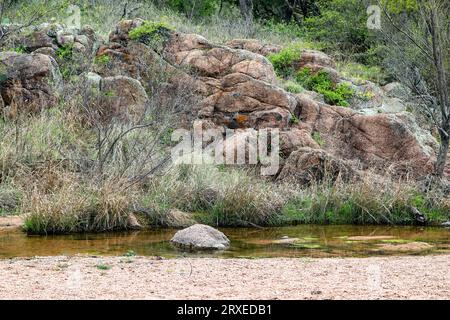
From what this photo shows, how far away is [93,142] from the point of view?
1574cm

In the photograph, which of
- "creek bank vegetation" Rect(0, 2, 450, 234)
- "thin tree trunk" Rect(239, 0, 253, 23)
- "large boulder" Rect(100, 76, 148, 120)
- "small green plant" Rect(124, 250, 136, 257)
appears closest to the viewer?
"small green plant" Rect(124, 250, 136, 257)

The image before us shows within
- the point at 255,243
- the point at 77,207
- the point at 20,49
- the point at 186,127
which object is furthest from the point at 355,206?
the point at 20,49

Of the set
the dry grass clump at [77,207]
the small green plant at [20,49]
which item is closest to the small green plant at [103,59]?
the small green plant at [20,49]

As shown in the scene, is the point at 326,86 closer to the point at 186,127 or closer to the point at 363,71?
the point at 186,127

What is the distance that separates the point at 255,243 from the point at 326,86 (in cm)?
998

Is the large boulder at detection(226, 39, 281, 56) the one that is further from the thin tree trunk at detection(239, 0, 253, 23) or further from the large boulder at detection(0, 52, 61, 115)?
the large boulder at detection(0, 52, 61, 115)

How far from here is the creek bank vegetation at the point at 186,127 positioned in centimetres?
1344

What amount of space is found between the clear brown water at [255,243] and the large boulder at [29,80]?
624 cm

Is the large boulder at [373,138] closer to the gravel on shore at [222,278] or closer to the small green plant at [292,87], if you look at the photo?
the small green plant at [292,87]

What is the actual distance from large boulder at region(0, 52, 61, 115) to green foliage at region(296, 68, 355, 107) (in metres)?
6.98

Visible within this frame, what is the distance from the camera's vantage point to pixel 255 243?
11.4 m

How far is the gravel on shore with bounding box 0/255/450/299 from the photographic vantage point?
6363 millimetres

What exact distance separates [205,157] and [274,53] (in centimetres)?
763

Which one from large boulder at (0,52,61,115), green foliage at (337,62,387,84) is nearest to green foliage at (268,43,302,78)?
green foliage at (337,62,387,84)
